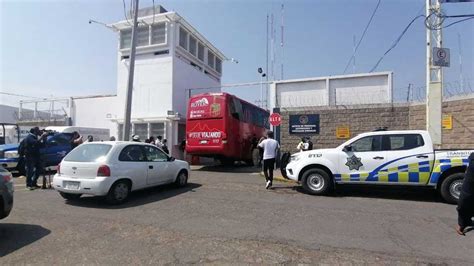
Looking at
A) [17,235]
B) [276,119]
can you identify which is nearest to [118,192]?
[17,235]

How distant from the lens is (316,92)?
677 inches

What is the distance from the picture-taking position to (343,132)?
1603 centimetres

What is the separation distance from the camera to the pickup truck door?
29.1 feet

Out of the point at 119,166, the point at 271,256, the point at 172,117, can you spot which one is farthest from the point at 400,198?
the point at 172,117

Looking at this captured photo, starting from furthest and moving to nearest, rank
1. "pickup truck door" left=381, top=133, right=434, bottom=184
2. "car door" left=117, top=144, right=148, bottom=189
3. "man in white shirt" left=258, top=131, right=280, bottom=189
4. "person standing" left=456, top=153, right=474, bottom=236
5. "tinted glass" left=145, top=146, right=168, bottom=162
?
"man in white shirt" left=258, top=131, right=280, bottom=189 < "tinted glass" left=145, top=146, right=168, bottom=162 < "pickup truck door" left=381, top=133, right=434, bottom=184 < "car door" left=117, top=144, right=148, bottom=189 < "person standing" left=456, top=153, right=474, bottom=236

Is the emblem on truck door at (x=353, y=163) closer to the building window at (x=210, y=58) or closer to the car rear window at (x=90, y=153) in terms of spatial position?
the car rear window at (x=90, y=153)

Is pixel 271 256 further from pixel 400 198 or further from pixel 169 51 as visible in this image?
pixel 169 51

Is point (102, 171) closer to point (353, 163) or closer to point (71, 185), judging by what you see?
point (71, 185)

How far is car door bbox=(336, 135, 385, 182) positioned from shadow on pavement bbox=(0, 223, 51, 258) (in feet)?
23.7

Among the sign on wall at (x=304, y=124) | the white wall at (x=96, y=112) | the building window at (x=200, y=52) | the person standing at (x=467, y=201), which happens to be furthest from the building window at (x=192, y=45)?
the person standing at (x=467, y=201)

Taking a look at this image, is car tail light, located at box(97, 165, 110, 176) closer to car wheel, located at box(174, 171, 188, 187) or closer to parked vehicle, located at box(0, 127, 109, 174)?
car wheel, located at box(174, 171, 188, 187)

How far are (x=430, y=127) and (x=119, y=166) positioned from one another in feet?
34.4

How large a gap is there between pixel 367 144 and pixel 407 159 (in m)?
1.06

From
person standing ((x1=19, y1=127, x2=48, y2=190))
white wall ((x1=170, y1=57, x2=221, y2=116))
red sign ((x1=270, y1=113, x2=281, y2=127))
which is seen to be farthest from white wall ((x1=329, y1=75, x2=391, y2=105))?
person standing ((x1=19, y1=127, x2=48, y2=190))
